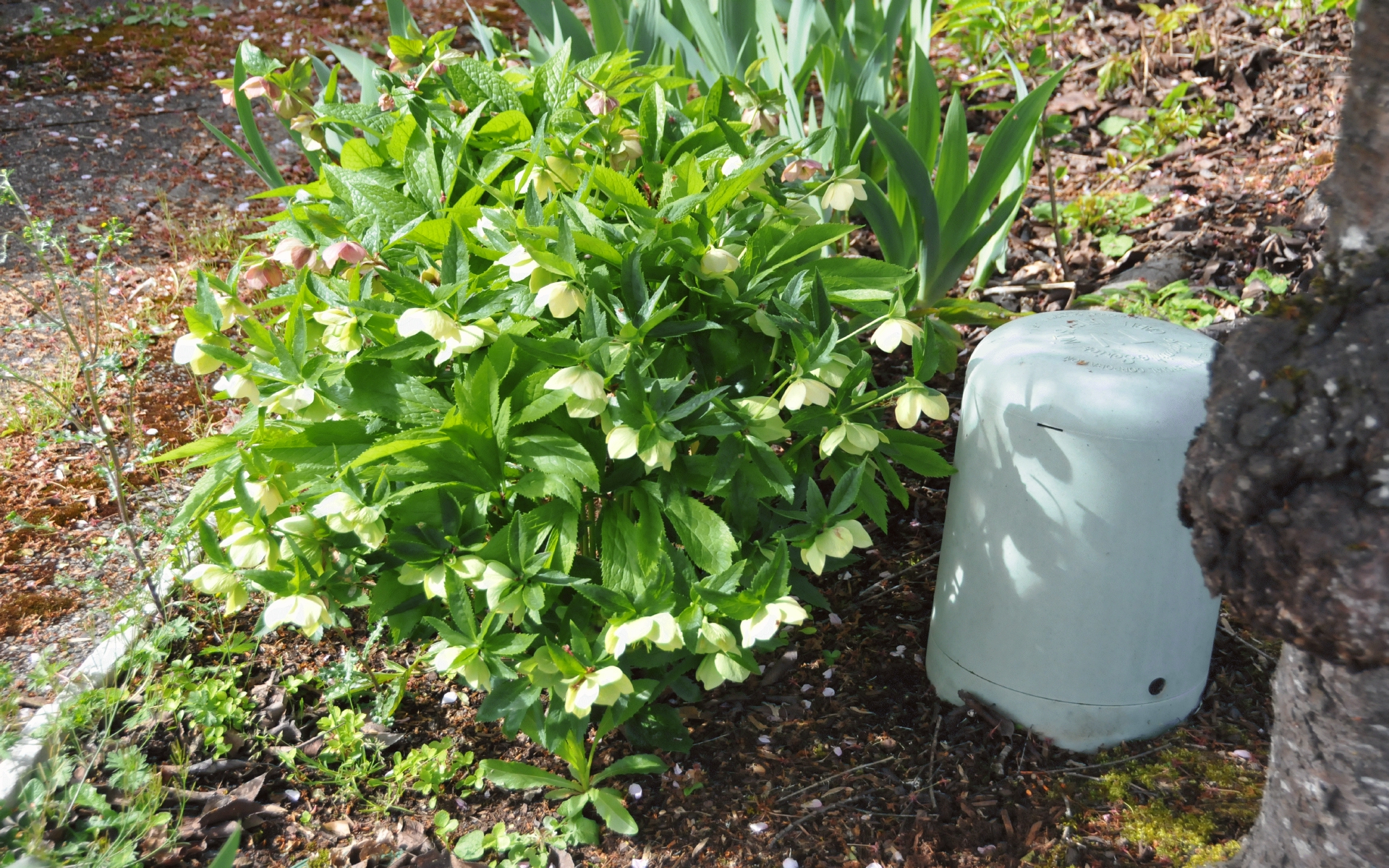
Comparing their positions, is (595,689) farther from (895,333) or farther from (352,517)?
(895,333)

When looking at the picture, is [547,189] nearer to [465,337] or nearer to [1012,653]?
[465,337]

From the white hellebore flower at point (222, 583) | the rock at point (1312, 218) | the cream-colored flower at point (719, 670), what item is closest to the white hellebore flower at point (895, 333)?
the cream-colored flower at point (719, 670)

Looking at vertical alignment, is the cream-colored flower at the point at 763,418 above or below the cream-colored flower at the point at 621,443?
below

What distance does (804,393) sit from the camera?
137cm

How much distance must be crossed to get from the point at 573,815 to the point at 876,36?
88.2 inches

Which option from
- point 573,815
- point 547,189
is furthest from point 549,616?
point 547,189

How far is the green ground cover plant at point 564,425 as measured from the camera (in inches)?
52.7

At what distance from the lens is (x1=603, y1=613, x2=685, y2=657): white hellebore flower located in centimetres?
126

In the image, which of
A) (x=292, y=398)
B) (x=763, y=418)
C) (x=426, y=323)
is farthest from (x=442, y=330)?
(x=763, y=418)

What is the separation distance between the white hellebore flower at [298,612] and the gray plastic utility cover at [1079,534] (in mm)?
1116

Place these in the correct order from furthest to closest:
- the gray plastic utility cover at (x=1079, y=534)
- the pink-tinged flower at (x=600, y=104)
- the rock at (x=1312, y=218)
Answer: the rock at (x=1312, y=218) → the pink-tinged flower at (x=600, y=104) → the gray plastic utility cover at (x=1079, y=534)

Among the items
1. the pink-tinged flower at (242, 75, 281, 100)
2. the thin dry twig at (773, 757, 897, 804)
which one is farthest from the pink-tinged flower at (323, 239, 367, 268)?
A: the thin dry twig at (773, 757, 897, 804)

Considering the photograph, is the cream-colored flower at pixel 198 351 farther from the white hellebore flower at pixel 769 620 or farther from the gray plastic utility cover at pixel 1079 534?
the gray plastic utility cover at pixel 1079 534

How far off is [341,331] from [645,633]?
2.16 ft
